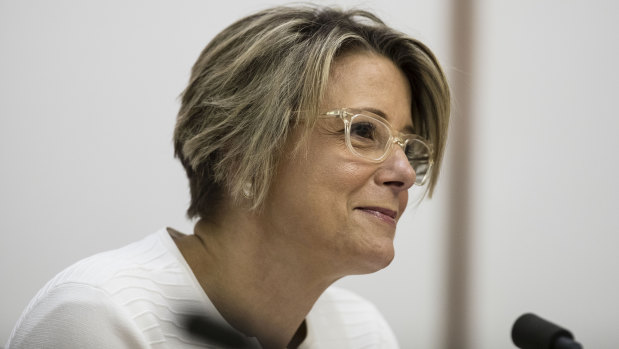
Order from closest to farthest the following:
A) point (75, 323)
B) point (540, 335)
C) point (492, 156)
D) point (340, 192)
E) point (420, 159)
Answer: point (540, 335) < point (75, 323) < point (340, 192) < point (420, 159) < point (492, 156)

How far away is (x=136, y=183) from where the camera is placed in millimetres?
1767

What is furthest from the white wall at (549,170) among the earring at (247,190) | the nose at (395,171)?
the earring at (247,190)

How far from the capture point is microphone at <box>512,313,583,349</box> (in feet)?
2.78

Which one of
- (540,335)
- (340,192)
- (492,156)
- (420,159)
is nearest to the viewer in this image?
(540,335)

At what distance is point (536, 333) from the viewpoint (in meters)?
0.88

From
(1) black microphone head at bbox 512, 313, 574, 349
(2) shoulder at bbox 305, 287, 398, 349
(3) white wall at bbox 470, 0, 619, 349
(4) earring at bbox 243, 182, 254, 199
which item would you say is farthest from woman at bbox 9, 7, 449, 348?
(3) white wall at bbox 470, 0, 619, 349

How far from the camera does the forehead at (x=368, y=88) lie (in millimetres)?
1285

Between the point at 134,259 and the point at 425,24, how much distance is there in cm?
114

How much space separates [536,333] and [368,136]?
0.55 m

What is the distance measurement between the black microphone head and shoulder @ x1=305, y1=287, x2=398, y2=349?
681 mm

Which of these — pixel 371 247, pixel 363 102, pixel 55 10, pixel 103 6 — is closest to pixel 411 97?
pixel 363 102

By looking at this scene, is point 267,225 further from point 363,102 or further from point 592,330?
point 592,330

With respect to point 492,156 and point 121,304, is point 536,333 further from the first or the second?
point 492,156

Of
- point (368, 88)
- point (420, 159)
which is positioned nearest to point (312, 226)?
point (368, 88)
